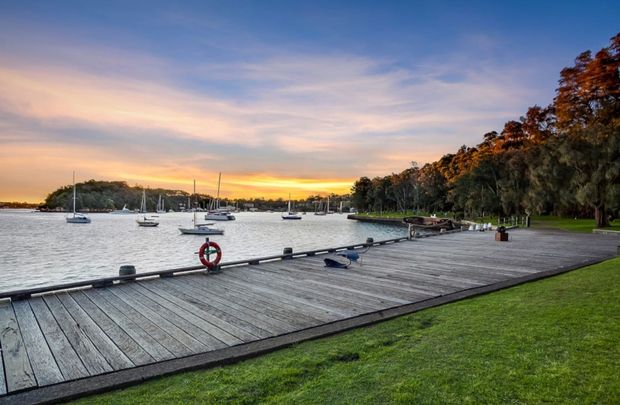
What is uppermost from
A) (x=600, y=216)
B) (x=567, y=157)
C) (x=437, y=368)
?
(x=567, y=157)

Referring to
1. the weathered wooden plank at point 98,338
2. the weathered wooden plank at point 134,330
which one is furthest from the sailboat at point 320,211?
the weathered wooden plank at point 98,338

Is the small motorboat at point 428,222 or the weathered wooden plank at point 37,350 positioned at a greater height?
the small motorboat at point 428,222

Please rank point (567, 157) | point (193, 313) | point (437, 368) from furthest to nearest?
point (567, 157) < point (193, 313) < point (437, 368)

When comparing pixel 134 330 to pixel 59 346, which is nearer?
pixel 59 346

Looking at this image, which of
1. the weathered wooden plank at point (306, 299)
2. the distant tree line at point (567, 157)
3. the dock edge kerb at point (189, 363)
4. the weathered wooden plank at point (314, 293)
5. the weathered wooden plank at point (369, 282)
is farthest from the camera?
the distant tree line at point (567, 157)

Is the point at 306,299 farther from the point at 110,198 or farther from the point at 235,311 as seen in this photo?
the point at 110,198

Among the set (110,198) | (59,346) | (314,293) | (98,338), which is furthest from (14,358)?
(110,198)

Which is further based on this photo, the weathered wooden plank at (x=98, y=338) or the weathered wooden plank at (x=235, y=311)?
the weathered wooden plank at (x=235, y=311)

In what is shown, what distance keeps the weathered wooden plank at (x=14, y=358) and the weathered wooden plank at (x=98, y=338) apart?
0.63 meters

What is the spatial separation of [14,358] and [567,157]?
34.5 m

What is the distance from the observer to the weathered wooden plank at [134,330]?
3.82 metres

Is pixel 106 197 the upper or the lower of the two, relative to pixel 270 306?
upper

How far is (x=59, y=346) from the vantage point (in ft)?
Answer: 13.1

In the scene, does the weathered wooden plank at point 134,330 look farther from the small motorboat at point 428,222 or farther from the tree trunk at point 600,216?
the tree trunk at point 600,216
